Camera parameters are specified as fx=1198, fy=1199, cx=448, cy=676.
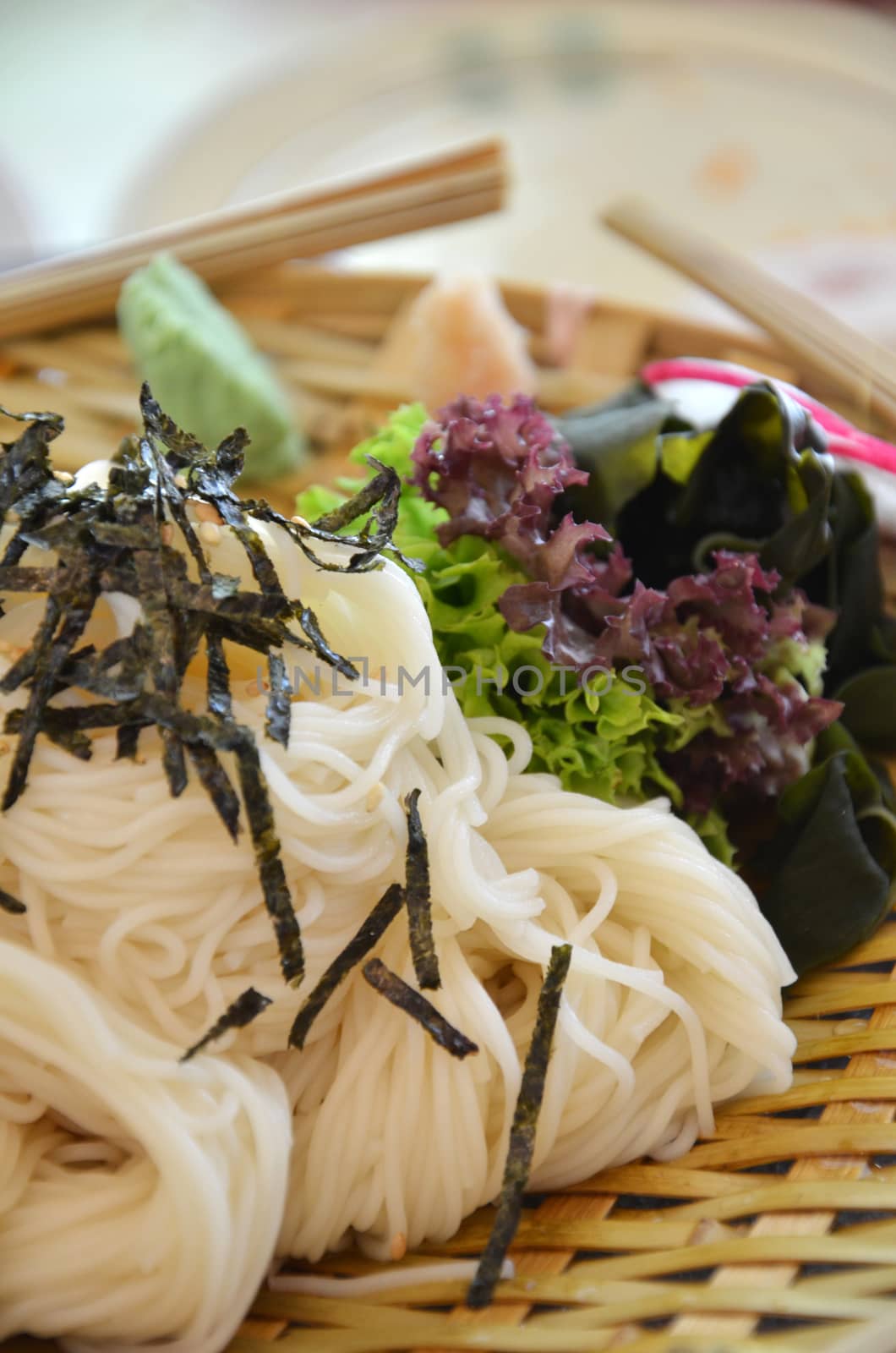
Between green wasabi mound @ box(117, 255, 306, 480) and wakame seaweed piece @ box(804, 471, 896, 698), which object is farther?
green wasabi mound @ box(117, 255, 306, 480)

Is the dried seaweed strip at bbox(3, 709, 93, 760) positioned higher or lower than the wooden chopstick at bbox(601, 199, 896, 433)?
higher

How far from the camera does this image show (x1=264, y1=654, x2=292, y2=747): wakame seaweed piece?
5.45 feet

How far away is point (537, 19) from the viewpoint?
19.8 feet

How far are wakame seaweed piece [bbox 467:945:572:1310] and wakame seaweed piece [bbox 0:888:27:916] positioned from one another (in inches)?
28.8

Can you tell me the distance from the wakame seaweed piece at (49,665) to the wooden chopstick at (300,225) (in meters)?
2.11

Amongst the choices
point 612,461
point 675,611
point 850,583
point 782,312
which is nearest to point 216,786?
point 675,611

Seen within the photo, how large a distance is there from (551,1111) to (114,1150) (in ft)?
2.05

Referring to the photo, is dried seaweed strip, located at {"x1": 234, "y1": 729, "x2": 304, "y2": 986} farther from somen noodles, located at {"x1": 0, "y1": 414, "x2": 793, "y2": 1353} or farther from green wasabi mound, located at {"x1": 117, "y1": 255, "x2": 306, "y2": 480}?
green wasabi mound, located at {"x1": 117, "y1": 255, "x2": 306, "y2": 480}

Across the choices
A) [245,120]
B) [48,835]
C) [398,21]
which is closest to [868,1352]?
[48,835]

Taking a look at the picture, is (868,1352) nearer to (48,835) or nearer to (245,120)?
(48,835)

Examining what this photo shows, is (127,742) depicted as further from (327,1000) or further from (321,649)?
(327,1000)

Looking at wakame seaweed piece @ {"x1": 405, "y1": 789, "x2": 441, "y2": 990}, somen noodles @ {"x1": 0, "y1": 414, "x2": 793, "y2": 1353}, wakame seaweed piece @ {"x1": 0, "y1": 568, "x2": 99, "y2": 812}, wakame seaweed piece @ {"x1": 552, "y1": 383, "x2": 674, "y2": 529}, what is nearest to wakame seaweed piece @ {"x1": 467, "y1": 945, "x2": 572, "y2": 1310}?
somen noodles @ {"x1": 0, "y1": 414, "x2": 793, "y2": 1353}

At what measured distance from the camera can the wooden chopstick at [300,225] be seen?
348cm

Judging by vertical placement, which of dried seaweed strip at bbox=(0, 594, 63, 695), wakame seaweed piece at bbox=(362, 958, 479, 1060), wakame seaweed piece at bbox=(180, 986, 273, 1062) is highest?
dried seaweed strip at bbox=(0, 594, 63, 695)
